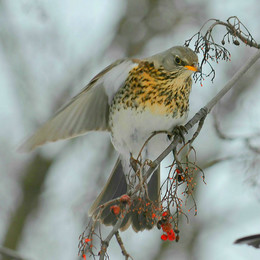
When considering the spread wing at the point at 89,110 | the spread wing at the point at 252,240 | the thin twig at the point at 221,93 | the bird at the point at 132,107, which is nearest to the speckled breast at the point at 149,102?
the bird at the point at 132,107

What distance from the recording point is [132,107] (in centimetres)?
400

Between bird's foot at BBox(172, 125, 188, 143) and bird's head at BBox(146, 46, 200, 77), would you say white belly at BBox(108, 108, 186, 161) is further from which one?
bird's head at BBox(146, 46, 200, 77)

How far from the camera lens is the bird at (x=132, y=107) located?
3.91m

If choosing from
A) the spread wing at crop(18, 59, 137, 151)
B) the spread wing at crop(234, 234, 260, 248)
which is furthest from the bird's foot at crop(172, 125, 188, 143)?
the spread wing at crop(234, 234, 260, 248)

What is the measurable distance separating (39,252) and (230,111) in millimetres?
3317

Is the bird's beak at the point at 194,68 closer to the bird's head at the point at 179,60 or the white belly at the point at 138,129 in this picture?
the bird's head at the point at 179,60

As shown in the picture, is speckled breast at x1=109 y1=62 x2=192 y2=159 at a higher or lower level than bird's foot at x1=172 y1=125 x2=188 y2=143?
higher

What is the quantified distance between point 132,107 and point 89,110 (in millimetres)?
619

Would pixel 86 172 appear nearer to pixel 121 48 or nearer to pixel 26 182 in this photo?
pixel 26 182

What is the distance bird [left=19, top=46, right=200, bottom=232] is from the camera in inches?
154

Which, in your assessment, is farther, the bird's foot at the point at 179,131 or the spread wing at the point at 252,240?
the bird's foot at the point at 179,131

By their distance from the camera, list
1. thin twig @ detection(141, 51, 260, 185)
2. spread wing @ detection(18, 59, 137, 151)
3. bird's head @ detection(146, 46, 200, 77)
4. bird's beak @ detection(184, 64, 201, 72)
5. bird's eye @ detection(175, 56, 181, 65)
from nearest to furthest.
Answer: thin twig @ detection(141, 51, 260, 185), bird's beak @ detection(184, 64, 201, 72), bird's head @ detection(146, 46, 200, 77), bird's eye @ detection(175, 56, 181, 65), spread wing @ detection(18, 59, 137, 151)

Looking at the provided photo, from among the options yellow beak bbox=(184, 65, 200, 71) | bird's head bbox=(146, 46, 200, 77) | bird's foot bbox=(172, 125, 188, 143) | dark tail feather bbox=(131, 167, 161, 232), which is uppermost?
bird's head bbox=(146, 46, 200, 77)

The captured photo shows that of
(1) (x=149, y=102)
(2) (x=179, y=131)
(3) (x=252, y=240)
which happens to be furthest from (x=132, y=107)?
(3) (x=252, y=240)
